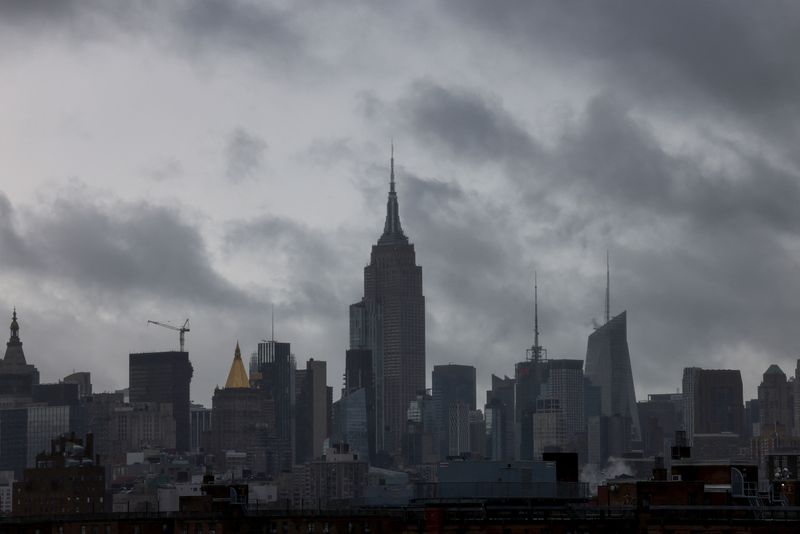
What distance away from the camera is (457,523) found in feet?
559

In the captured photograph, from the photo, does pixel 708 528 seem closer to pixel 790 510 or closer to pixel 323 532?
pixel 790 510

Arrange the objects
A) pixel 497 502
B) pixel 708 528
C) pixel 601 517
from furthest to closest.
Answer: pixel 497 502 → pixel 601 517 → pixel 708 528

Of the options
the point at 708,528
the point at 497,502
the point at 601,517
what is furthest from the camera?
the point at 497,502

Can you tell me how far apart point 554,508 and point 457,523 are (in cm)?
1319

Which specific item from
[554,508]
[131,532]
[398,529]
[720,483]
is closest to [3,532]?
[131,532]

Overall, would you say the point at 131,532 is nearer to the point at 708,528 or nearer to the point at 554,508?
the point at 554,508

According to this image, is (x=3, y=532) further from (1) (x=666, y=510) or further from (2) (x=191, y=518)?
(1) (x=666, y=510)

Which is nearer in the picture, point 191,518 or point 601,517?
point 601,517

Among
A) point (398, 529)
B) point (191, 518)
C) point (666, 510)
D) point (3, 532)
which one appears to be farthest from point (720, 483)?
point (3, 532)

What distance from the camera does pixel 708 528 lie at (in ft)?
532

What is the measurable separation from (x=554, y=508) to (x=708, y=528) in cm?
2112

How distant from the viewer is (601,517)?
574 feet

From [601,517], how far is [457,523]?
39.5 ft

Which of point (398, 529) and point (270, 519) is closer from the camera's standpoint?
point (398, 529)
